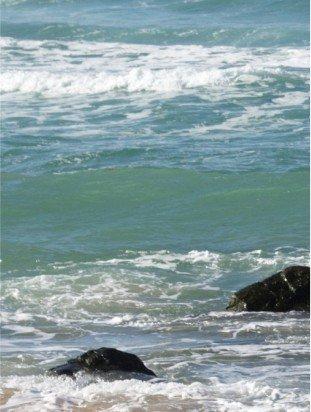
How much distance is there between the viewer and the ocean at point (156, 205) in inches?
386

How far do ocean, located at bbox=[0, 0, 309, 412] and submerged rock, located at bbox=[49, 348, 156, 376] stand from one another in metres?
0.14

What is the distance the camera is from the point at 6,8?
39562mm

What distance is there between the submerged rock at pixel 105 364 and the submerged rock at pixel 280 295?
2.56 meters

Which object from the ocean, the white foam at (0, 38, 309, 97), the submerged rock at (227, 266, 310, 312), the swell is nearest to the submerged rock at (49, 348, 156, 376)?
the ocean

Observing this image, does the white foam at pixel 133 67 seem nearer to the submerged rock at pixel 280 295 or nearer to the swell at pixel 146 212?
the swell at pixel 146 212

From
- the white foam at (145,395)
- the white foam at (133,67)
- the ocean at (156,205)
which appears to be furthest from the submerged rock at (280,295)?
the white foam at (133,67)

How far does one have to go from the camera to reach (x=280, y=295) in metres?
11.7

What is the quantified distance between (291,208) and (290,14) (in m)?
19.1

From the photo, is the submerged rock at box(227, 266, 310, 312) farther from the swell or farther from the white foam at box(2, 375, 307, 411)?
the swell

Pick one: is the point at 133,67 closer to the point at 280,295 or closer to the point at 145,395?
the point at 280,295

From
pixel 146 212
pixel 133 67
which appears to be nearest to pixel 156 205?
pixel 146 212

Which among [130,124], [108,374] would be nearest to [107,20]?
[130,124]

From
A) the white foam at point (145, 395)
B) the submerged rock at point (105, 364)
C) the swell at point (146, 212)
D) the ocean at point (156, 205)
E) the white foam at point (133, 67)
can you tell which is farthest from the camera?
the white foam at point (133, 67)

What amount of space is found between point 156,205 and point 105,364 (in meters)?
8.37
